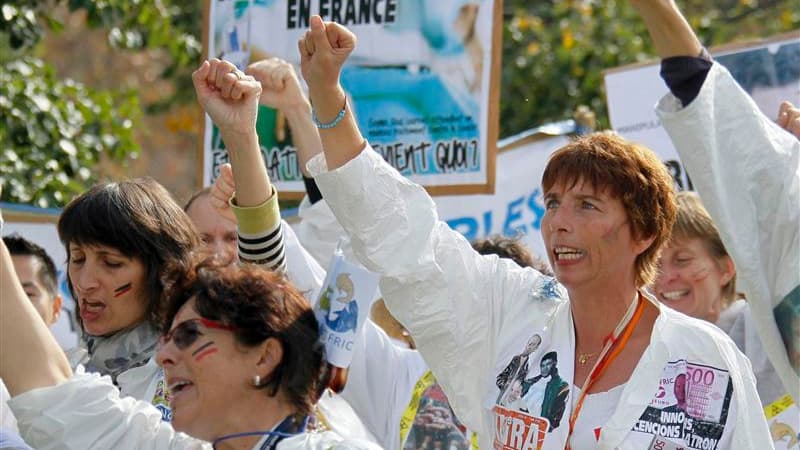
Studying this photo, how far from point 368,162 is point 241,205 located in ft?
1.81

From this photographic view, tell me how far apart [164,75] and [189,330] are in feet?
18.7

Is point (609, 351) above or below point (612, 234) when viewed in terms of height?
below

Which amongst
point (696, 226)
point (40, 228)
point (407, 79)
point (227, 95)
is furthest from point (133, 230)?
point (40, 228)

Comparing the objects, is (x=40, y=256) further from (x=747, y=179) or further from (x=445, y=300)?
(x=747, y=179)

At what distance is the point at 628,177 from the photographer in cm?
329

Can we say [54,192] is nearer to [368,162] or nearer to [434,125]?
[434,125]

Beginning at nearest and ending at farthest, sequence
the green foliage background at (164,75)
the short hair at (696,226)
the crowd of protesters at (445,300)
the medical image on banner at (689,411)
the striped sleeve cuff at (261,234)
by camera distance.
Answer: the crowd of protesters at (445,300) → the medical image on banner at (689,411) → the striped sleeve cuff at (261,234) → the short hair at (696,226) → the green foliage background at (164,75)

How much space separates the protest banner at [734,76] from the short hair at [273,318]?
2.44 m

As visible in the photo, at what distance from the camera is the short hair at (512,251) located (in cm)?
411

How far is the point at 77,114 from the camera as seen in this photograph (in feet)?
20.5

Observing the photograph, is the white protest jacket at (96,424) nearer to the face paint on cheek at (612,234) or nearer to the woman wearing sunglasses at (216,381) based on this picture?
the woman wearing sunglasses at (216,381)

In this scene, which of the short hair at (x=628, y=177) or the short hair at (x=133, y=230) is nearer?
the short hair at (x=628, y=177)

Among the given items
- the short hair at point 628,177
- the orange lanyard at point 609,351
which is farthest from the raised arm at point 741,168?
the orange lanyard at point 609,351

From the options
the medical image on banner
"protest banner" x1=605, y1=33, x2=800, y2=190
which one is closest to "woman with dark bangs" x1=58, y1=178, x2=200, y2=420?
the medical image on banner
